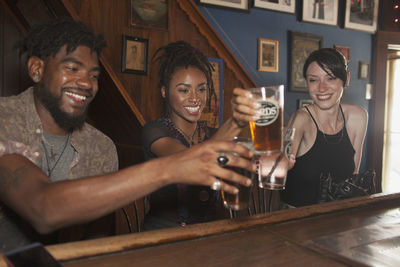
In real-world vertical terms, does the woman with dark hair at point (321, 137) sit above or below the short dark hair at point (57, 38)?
below

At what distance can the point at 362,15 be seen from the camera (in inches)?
185

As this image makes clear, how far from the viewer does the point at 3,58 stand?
3.20 meters

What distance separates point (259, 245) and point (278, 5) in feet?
12.2

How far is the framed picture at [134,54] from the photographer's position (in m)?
2.47

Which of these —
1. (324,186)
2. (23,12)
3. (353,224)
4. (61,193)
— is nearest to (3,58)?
(23,12)

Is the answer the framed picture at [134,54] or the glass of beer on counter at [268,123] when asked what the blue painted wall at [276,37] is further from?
the glass of beer on counter at [268,123]

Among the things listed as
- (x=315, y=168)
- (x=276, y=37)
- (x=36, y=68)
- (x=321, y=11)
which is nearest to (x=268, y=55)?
(x=276, y=37)

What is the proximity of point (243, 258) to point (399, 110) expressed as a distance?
6532 millimetres

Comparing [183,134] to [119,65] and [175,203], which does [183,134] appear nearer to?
[175,203]

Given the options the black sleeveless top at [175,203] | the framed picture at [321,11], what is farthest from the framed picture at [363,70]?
the black sleeveless top at [175,203]

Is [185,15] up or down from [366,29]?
down

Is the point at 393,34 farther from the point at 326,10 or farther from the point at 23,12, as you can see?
the point at 23,12

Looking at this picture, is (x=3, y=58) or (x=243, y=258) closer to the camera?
(x=243, y=258)

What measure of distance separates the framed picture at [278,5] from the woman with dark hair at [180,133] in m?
2.42
